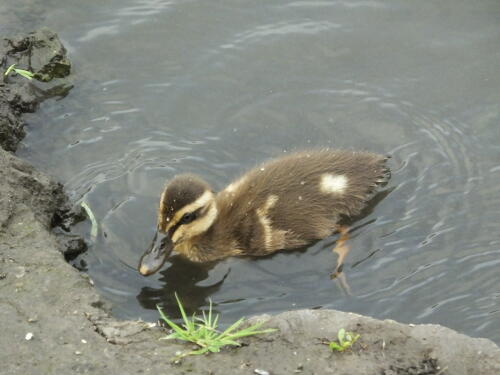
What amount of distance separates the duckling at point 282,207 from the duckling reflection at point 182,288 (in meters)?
0.09

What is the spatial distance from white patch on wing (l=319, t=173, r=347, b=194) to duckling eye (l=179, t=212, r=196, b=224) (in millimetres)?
936

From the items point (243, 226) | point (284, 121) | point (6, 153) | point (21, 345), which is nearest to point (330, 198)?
point (243, 226)

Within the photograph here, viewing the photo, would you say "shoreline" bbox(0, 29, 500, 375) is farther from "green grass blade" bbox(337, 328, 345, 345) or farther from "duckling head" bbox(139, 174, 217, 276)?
"duckling head" bbox(139, 174, 217, 276)

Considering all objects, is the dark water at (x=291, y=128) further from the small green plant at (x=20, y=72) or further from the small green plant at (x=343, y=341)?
the small green plant at (x=343, y=341)

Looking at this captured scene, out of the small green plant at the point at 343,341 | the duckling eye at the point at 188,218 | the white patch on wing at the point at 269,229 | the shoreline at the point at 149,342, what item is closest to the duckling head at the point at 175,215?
the duckling eye at the point at 188,218

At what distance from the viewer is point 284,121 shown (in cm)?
636

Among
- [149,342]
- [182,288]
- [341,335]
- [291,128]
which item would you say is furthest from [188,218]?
[341,335]

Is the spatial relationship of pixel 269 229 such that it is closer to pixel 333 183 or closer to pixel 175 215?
pixel 333 183

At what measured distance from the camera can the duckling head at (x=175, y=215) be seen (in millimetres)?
4883

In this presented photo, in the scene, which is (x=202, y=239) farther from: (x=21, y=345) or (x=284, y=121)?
(x=21, y=345)

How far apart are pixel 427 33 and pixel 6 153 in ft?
12.4

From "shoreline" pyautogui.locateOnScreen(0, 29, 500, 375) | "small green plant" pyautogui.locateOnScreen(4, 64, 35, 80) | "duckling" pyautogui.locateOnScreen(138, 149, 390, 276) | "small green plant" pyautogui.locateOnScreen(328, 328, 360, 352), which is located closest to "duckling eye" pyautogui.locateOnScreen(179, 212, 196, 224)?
"duckling" pyautogui.locateOnScreen(138, 149, 390, 276)

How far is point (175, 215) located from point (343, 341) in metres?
Result: 1.61

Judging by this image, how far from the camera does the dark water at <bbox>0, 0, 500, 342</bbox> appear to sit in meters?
5.05
